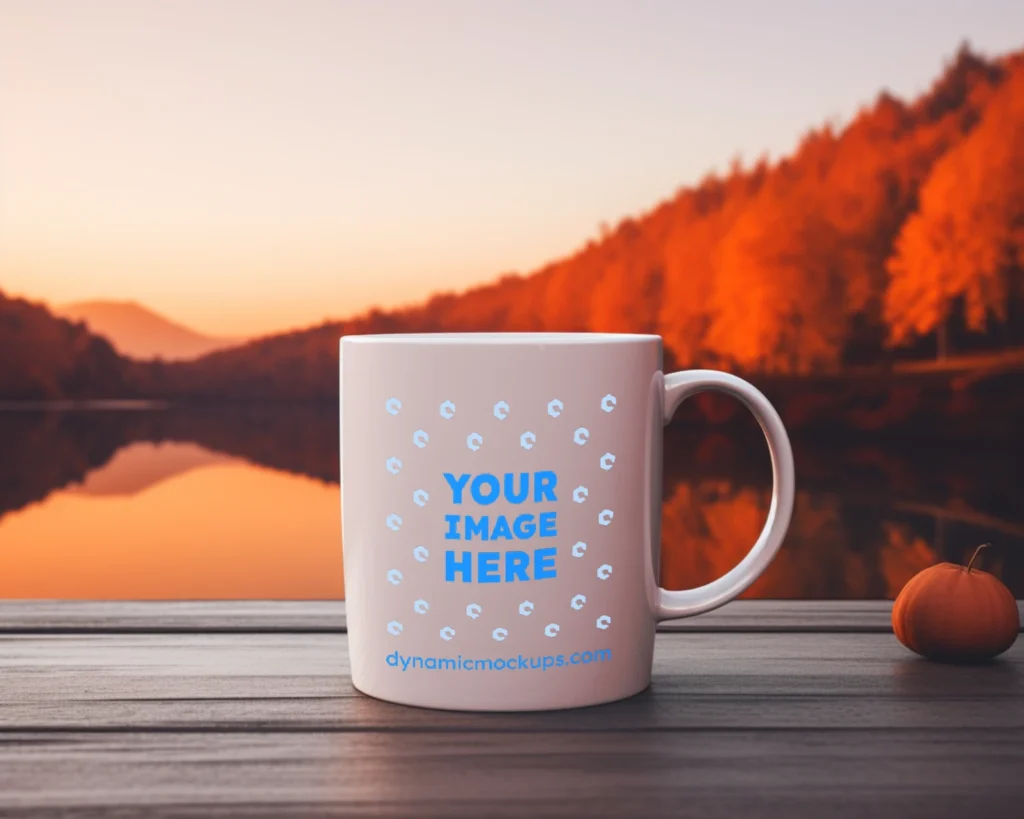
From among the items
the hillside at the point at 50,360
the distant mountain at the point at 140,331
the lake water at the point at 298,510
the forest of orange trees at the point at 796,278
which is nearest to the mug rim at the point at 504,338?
the lake water at the point at 298,510

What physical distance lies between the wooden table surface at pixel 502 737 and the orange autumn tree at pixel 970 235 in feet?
5.94

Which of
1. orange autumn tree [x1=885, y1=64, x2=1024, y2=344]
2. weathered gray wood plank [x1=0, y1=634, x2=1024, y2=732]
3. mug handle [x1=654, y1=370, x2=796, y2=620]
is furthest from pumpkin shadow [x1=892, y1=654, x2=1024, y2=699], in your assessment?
orange autumn tree [x1=885, y1=64, x2=1024, y2=344]

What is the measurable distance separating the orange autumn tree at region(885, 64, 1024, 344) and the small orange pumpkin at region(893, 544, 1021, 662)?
1.78 m

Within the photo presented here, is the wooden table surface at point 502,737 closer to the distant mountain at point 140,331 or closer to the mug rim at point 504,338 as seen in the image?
the mug rim at point 504,338

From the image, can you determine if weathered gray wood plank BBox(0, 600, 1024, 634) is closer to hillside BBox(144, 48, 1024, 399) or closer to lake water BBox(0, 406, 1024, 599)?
lake water BBox(0, 406, 1024, 599)

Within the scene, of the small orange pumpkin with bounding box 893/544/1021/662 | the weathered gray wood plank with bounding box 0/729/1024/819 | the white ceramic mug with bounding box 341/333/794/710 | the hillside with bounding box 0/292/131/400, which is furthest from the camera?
the hillside with bounding box 0/292/131/400

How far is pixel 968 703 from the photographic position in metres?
0.58

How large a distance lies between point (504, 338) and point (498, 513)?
11 cm

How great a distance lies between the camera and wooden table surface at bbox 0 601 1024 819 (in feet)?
1.47

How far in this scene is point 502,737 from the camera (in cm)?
52

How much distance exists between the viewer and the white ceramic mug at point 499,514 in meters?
0.55

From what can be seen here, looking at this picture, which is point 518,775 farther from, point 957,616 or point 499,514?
point 957,616

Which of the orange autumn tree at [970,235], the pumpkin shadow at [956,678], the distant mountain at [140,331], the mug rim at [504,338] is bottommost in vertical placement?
the pumpkin shadow at [956,678]

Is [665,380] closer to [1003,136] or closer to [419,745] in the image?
[419,745]
